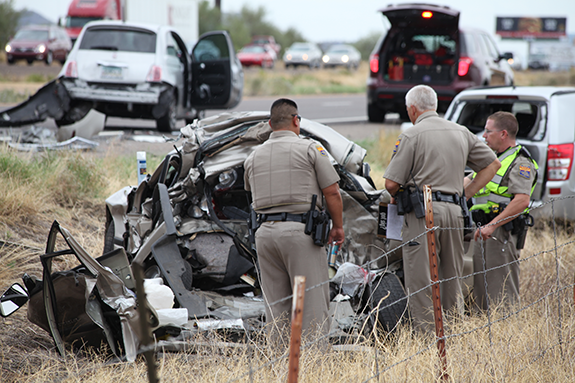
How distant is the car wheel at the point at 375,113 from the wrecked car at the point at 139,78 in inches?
147

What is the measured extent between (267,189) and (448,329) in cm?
155

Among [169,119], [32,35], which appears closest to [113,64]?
[169,119]

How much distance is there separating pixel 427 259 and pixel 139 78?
22.7 ft

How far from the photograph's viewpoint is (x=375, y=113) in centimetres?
1303

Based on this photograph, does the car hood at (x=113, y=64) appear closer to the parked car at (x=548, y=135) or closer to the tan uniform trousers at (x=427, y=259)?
the parked car at (x=548, y=135)

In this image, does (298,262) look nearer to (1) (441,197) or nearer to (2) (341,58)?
(1) (441,197)

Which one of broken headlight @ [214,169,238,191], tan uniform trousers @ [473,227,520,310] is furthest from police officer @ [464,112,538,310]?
broken headlight @ [214,169,238,191]

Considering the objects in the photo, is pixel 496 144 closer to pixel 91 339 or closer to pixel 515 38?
pixel 91 339

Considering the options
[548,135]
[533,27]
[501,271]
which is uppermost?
[533,27]

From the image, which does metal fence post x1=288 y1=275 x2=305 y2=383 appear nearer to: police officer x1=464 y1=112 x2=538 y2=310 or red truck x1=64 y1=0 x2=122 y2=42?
police officer x1=464 y1=112 x2=538 y2=310

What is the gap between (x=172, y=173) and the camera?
4719 millimetres

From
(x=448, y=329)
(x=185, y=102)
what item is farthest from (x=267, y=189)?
(x=185, y=102)

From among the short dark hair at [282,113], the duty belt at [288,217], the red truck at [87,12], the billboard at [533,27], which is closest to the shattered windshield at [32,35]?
the red truck at [87,12]

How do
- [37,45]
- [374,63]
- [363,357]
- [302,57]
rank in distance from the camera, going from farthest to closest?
[302,57] → [37,45] → [374,63] → [363,357]
